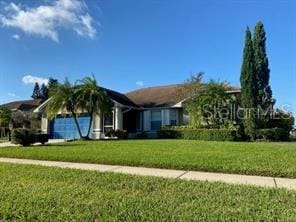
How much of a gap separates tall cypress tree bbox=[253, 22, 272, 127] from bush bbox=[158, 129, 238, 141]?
3.87 metres

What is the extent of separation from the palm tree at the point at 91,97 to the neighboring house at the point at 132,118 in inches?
102

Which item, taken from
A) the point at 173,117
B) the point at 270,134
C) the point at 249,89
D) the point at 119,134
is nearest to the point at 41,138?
the point at 119,134

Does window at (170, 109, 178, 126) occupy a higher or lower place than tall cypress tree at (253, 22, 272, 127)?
lower

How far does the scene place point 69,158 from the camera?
12281mm

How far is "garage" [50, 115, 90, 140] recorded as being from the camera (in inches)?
1239

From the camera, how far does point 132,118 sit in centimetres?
3294

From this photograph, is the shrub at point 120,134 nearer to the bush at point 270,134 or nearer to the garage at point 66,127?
the garage at point 66,127

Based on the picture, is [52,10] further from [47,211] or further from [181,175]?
[47,211]

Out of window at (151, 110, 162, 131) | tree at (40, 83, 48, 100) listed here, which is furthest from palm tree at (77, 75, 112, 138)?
tree at (40, 83, 48, 100)

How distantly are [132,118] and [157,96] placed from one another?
3.44m

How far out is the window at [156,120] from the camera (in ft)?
103

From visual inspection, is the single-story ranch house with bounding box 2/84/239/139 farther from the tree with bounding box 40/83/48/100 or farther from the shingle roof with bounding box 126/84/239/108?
the tree with bounding box 40/83/48/100

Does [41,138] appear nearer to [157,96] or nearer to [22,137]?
[22,137]

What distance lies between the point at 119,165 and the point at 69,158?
2420mm
